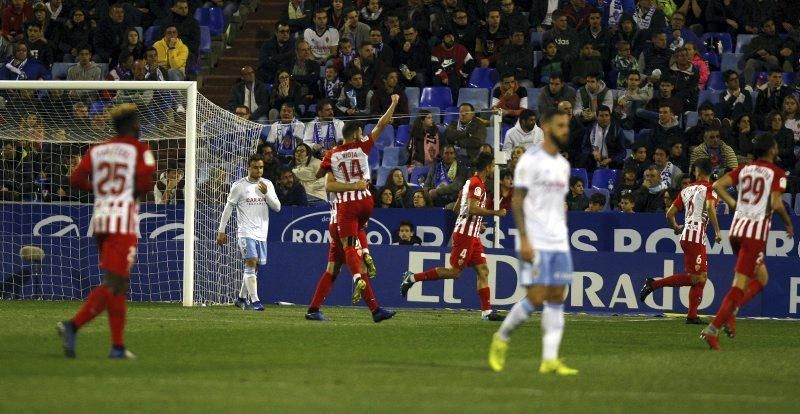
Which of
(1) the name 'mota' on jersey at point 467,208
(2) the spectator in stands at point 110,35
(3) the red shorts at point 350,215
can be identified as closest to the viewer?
(3) the red shorts at point 350,215

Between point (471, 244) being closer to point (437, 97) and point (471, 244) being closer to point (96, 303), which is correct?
point (437, 97)

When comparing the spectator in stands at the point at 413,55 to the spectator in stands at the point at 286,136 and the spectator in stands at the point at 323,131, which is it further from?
the spectator in stands at the point at 286,136

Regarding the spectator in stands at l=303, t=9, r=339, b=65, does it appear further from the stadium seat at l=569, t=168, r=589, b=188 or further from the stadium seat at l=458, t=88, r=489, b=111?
the stadium seat at l=569, t=168, r=589, b=188

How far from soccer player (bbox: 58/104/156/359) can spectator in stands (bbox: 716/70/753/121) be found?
14124 mm

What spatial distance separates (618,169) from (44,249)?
9.87 metres

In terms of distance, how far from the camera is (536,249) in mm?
10055

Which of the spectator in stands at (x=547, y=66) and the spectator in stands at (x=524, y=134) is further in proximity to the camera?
the spectator in stands at (x=547, y=66)

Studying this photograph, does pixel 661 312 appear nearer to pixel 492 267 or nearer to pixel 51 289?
pixel 492 267

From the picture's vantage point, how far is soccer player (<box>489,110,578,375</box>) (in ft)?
32.9

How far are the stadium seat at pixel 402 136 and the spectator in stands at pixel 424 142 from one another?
63 cm

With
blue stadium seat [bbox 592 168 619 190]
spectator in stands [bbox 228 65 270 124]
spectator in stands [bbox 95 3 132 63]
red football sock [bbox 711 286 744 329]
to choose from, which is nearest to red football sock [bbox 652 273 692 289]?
blue stadium seat [bbox 592 168 619 190]

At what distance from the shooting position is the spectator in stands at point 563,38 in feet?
78.8

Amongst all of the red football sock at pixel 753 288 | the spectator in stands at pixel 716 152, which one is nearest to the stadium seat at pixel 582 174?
the spectator in stands at pixel 716 152

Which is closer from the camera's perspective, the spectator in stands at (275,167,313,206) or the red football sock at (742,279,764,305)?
the red football sock at (742,279,764,305)
